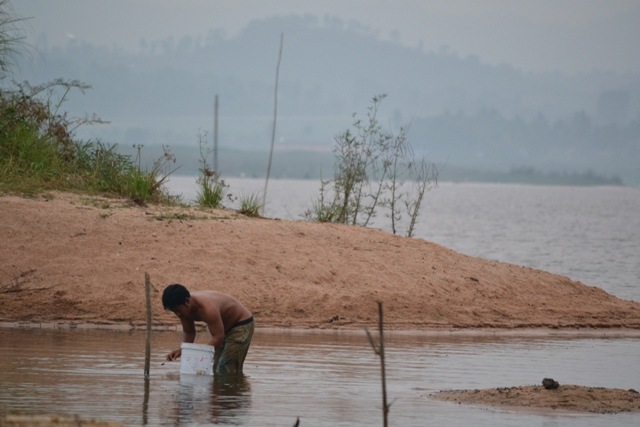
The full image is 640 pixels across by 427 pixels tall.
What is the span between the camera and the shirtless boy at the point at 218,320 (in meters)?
11.5

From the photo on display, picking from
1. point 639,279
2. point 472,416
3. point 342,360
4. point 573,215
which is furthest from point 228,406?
point 573,215

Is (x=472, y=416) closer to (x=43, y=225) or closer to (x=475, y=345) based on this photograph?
(x=475, y=345)

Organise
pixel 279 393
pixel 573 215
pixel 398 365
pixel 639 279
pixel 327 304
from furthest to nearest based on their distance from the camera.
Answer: pixel 573 215 → pixel 639 279 → pixel 327 304 → pixel 398 365 → pixel 279 393

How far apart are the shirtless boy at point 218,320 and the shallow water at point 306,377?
0.96 ft

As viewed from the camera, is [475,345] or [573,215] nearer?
[475,345]

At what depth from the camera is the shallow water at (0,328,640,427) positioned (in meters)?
10.6

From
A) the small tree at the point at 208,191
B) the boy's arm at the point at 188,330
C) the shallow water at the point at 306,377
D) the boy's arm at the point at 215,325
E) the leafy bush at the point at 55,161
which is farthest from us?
the small tree at the point at 208,191

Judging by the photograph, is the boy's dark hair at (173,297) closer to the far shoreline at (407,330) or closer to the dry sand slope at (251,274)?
the far shoreline at (407,330)

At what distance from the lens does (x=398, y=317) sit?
17.5 m

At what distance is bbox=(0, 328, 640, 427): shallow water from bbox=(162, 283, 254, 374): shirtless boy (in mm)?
292

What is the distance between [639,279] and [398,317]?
1644 centimetres

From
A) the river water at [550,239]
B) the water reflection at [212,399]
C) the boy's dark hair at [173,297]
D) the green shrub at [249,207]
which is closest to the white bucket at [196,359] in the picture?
the water reflection at [212,399]

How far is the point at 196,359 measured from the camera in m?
12.2

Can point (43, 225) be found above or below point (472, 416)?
above
